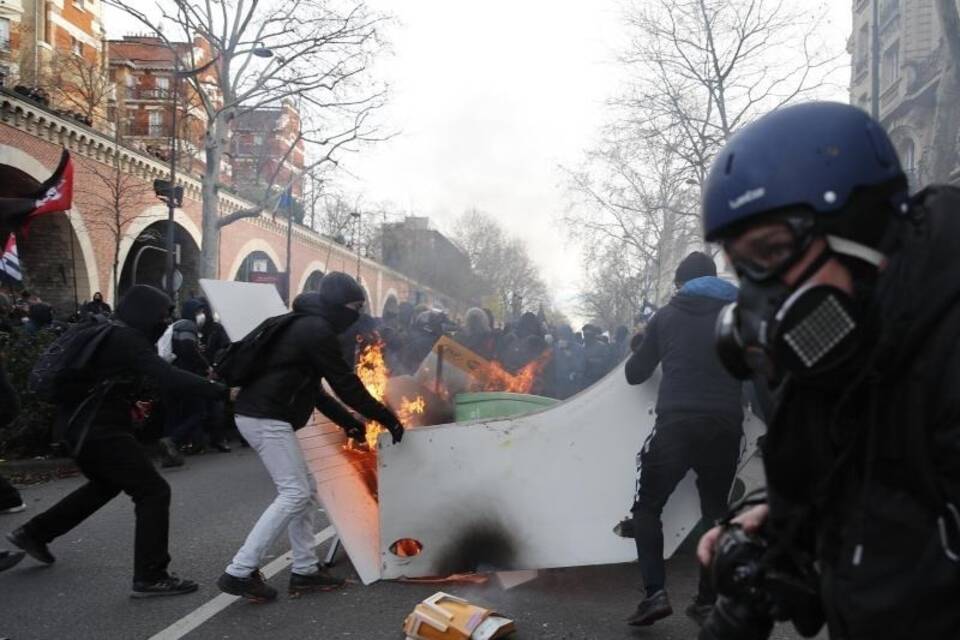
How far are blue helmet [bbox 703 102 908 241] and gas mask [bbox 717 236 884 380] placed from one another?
98 mm

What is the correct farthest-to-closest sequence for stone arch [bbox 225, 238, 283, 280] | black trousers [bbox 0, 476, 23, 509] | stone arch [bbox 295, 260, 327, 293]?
stone arch [bbox 295, 260, 327, 293] < stone arch [bbox 225, 238, 283, 280] < black trousers [bbox 0, 476, 23, 509]

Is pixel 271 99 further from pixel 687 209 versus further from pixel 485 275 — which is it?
pixel 485 275

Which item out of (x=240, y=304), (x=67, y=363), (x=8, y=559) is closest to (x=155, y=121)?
(x=240, y=304)

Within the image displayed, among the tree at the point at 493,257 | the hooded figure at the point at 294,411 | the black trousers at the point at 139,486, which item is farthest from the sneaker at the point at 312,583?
the tree at the point at 493,257

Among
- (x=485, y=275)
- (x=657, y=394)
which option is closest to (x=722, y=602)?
(x=657, y=394)

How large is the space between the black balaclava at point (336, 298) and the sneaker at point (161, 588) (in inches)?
66.8

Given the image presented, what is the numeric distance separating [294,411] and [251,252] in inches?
1400

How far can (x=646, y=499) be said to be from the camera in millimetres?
3793

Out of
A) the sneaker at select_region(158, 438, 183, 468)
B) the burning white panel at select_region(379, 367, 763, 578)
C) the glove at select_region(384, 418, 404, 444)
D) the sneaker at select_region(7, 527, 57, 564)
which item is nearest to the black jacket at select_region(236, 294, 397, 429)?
the glove at select_region(384, 418, 404, 444)

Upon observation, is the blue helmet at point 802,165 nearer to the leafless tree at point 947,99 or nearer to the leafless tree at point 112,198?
the leafless tree at point 947,99

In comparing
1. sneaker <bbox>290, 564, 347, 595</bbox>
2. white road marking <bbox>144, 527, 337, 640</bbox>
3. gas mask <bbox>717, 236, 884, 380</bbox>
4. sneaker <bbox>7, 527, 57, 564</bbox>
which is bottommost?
white road marking <bbox>144, 527, 337, 640</bbox>

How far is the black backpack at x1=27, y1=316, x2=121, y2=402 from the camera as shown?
4504 mm

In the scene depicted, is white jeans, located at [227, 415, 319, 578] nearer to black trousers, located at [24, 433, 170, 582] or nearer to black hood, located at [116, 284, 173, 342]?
black trousers, located at [24, 433, 170, 582]

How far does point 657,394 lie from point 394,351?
22.3 ft
